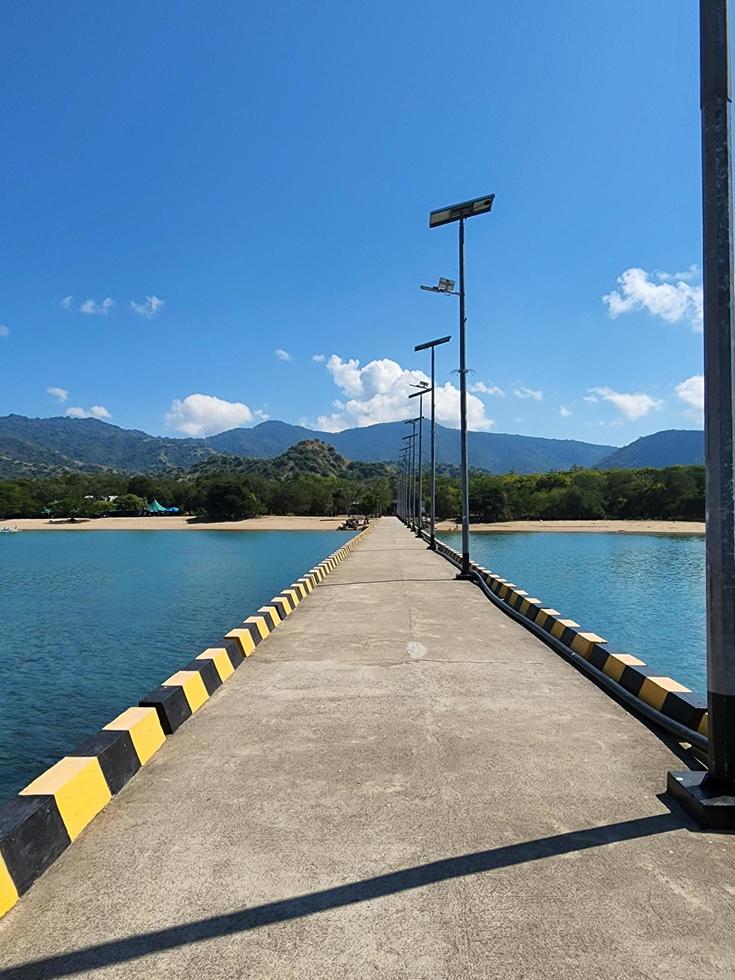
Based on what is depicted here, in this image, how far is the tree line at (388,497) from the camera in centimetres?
9062

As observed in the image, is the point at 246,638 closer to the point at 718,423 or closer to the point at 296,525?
the point at 718,423

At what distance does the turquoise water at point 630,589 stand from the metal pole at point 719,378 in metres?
9.93

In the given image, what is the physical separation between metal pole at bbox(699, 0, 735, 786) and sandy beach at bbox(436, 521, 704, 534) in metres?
75.8

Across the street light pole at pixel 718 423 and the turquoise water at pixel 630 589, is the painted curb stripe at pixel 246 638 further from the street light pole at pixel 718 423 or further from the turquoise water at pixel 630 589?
the turquoise water at pixel 630 589

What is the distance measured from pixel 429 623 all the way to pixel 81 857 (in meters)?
7.35

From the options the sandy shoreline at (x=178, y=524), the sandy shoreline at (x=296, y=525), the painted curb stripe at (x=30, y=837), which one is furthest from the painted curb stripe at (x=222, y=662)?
the sandy shoreline at (x=178, y=524)

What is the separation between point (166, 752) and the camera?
4965mm

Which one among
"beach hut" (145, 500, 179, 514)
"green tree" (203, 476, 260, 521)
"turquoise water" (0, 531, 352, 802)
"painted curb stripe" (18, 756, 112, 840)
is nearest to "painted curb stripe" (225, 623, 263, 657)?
"turquoise water" (0, 531, 352, 802)

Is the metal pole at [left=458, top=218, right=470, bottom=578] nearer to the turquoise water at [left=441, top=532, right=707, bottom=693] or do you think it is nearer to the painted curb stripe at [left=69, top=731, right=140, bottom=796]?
the turquoise water at [left=441, top=532, right=707, bottom=693]

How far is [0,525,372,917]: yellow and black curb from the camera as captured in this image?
323 cm

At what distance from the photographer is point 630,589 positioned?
1117 inches

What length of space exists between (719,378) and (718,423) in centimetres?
25

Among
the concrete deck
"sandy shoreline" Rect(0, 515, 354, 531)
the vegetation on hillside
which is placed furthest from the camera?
"sandy shoreline" Rect(0, 515, 354, 531)

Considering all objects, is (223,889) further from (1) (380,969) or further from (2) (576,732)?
(2) (576,732)
